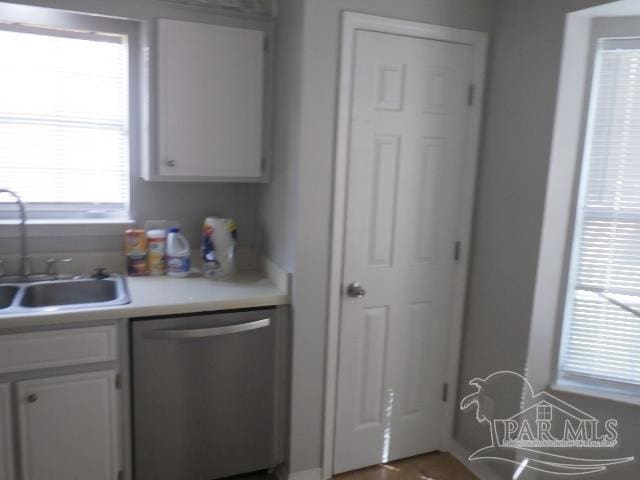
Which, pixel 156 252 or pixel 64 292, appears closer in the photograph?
pixel 64 292

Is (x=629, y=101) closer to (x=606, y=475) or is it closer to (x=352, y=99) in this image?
(x=352, y=99)

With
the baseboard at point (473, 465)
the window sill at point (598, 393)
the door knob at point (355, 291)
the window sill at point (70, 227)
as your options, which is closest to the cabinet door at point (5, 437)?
the window sill at point (70, 227)

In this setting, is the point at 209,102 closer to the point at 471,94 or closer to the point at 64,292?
the point at 64,292

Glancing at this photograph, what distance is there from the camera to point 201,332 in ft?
6.12

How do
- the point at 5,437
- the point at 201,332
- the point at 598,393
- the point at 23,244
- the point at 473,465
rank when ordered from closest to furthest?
the point at 5,437 < the point at 201,332 < the point at 598,393 < the point at 23,244 < the point at 473,465

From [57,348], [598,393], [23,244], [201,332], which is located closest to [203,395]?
[201,332]

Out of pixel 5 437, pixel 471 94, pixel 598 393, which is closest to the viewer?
pixel 5 437

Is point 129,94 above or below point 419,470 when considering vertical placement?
above

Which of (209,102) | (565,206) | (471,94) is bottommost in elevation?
(565,206)

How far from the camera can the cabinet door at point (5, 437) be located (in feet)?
5.49

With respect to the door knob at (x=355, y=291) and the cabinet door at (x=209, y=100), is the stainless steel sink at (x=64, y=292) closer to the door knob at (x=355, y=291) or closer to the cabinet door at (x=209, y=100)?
the cabinet door at (x=209, y=100)

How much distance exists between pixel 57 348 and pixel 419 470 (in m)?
1.72

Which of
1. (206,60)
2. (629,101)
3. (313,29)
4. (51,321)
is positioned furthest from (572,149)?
(51,321)

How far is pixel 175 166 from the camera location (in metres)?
2.12
